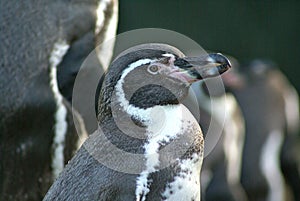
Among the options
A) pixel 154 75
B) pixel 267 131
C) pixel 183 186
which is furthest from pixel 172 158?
pixel 267 131

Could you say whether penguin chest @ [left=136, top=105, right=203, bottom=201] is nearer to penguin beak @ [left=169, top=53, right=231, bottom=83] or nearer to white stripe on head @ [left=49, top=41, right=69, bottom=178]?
penguin beak @ [left=169, top=53, right=231, bottom=83]

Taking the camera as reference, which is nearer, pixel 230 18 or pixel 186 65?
A: pixel 186 65

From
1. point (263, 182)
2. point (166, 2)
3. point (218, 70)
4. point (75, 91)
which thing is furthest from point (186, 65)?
point (166, 2)

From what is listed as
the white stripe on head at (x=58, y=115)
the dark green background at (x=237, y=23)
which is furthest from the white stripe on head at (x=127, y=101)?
the dark green background at (x=237, y=23)

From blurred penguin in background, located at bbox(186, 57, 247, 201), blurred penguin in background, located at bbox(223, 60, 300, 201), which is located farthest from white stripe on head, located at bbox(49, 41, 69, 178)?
blurred penguin in background, located at bbox(223, 60, 300, 201)

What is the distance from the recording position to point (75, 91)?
3096mm

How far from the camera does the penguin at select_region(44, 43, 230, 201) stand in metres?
2.40

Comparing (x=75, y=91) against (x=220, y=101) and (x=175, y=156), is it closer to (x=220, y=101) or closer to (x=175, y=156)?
(x=175, y=156)

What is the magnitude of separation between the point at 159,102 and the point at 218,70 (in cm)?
15

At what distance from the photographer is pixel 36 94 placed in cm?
304

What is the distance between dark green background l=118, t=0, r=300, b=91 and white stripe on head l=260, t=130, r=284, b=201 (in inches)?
59.3

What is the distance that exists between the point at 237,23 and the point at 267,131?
70.4 inches

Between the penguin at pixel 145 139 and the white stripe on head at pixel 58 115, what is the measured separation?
1.98 feet

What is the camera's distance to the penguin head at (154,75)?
95.4 inches
